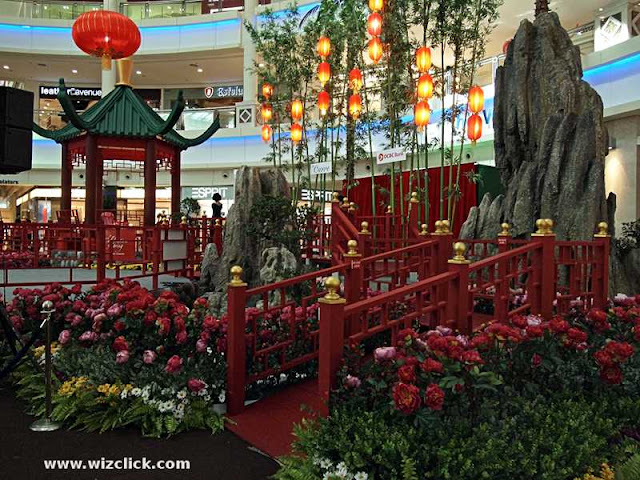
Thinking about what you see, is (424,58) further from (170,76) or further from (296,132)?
(170,76)

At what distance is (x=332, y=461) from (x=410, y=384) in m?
0.48

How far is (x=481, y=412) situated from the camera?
2.37 meters

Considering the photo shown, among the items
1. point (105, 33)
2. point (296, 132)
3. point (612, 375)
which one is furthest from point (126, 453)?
point (296, 132)

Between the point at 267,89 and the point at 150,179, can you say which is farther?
the point at 267,89

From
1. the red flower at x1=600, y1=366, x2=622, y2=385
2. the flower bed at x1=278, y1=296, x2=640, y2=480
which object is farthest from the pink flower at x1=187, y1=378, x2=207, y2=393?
the red flower at x1=600, y1=366, x2=622, y2=385

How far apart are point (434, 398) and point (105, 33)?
25.7 ft

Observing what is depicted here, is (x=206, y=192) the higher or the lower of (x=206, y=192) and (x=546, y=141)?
the higher

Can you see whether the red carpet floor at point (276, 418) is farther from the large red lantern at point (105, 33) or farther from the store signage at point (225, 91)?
the store signage at point (225, 91)

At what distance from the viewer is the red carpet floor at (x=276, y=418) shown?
9.89 feet

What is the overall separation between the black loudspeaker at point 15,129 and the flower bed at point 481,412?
9.43ft

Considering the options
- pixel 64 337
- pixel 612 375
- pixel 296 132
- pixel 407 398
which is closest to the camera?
pixel 407 398

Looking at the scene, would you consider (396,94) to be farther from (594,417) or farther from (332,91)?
(594,417)

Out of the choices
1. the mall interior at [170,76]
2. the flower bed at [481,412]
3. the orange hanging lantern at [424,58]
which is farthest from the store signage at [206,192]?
the flower bed at [481,412]

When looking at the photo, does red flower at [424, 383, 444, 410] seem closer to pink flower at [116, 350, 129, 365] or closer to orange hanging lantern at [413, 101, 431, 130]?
pink flower at [116, 350, 129, 365]
